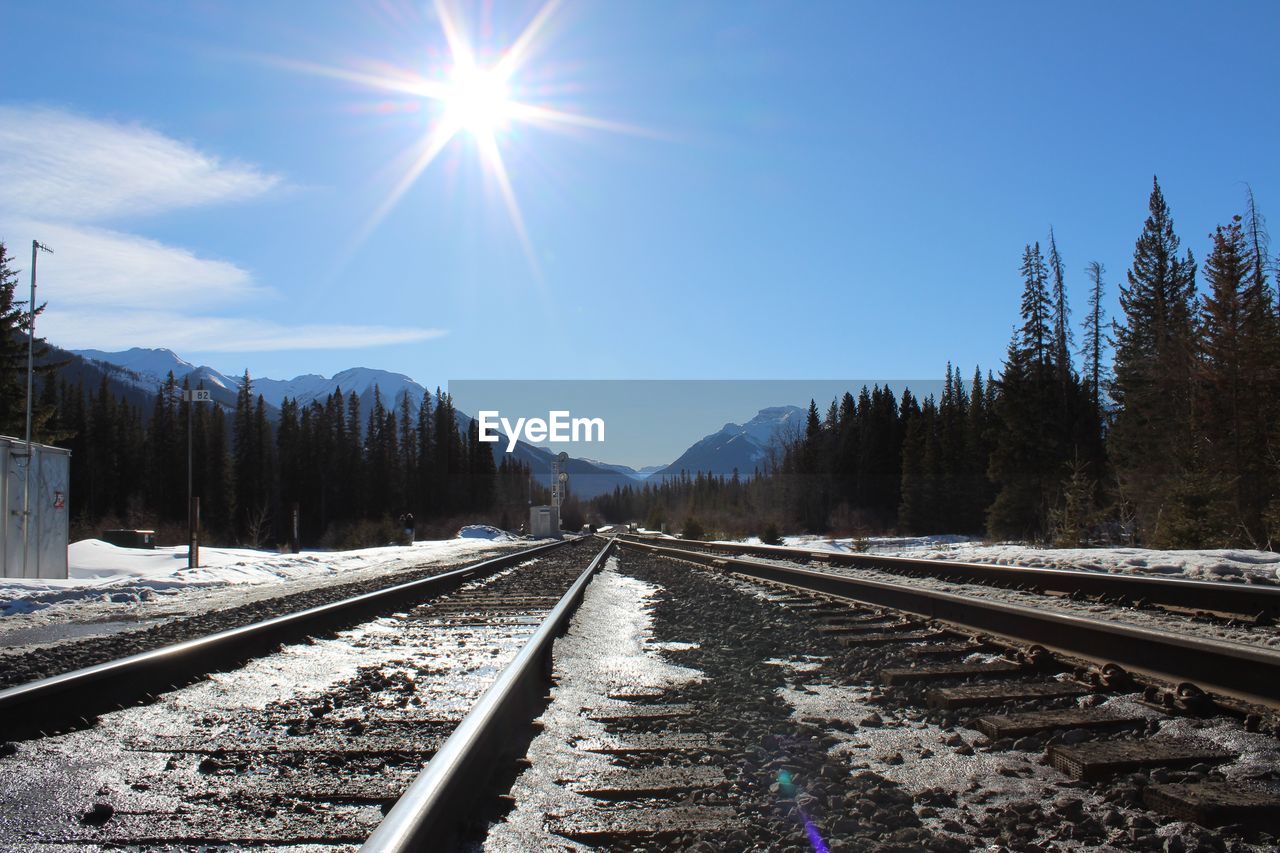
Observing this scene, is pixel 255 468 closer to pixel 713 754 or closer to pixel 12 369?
pixel 12 369

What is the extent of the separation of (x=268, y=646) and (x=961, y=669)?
449 centimetres

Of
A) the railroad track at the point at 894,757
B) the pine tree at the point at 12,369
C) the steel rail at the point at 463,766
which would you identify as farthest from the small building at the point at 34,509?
the pine tree at the point at 12,369

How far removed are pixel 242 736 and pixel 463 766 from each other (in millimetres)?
1481

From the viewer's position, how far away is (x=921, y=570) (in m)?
12.0

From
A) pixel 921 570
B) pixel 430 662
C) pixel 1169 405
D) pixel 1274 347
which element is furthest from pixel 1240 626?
pixel 1169 405

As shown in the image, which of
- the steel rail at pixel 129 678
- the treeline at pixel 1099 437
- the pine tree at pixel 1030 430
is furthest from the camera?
the pine tree at pixel 1030 430

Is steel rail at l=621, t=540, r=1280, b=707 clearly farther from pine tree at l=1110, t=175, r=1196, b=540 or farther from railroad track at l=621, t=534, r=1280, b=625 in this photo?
pine tree at l=1110, t=175, r=1196, b=540

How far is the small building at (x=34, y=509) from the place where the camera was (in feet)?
45.2

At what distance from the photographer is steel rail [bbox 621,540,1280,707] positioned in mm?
3369

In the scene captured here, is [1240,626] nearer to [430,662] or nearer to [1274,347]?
[430,662]

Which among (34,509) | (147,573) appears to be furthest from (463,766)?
(147,573)

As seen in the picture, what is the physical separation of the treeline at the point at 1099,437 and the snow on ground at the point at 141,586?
1636 cm

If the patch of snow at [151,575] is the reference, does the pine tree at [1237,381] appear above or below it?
above

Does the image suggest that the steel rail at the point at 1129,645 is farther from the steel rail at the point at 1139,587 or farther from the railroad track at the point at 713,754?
the steel rail at the point at 1139,587
